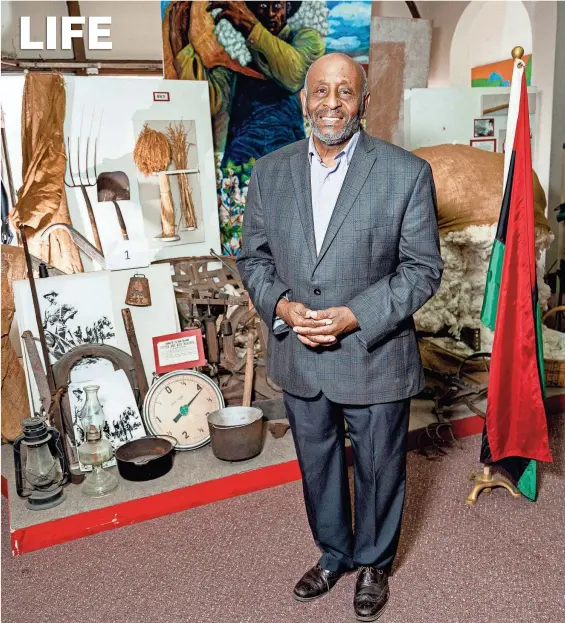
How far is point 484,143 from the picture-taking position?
507 centimetres

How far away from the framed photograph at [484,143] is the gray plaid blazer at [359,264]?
3.20 metres

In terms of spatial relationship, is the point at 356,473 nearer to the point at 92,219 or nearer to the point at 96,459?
the point at 96,459

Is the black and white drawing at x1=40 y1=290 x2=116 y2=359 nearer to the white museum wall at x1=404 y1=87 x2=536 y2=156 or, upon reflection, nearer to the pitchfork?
the pitchfork

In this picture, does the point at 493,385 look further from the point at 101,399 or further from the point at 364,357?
the point at 101,399

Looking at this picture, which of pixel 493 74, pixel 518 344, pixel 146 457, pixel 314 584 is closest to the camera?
pixel 314 584

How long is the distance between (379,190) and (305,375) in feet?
2.15

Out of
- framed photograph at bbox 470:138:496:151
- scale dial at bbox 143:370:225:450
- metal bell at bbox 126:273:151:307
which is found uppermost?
framed photograph at bbox 470:138:496:151

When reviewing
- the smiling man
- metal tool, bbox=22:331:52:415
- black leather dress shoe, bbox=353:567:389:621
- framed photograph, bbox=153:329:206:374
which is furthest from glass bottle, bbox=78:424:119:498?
black leather dress shoe, bbox=353:567:389:621

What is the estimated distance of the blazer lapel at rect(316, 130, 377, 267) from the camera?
202 centimetres

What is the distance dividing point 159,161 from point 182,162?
158mm

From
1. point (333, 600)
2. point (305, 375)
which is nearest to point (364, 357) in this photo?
point (305, 375)

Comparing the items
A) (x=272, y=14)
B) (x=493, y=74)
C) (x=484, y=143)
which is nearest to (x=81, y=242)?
(x=272, y=14)

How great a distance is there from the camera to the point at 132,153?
154 inches

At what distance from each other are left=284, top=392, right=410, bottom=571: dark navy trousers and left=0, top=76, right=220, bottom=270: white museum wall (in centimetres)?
207
